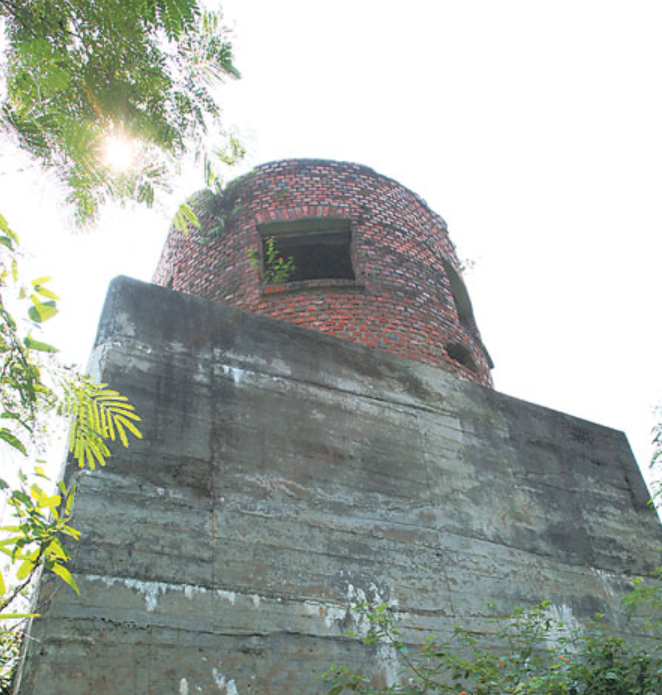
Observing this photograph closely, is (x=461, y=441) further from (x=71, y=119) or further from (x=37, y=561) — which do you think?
(x=37, y=561)

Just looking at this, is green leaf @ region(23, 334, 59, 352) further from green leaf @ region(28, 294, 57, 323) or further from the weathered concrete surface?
the weathered concrete surface

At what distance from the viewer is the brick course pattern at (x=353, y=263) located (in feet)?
23.7

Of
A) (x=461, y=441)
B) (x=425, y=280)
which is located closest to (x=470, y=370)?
(x=425, y=280)

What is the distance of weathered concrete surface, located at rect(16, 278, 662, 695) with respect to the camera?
379 cm

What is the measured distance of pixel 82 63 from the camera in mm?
4023

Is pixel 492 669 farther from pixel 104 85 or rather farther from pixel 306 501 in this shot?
pixel 104 85

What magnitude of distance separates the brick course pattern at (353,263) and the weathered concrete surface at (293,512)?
119 centimetres

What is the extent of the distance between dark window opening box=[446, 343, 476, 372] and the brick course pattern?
1 centimetres

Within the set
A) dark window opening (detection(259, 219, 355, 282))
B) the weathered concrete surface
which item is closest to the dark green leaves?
the weathered concrete surface

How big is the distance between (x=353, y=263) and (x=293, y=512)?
389cm

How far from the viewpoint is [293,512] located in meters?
4.68

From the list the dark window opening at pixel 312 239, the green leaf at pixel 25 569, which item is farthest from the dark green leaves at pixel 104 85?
the dark window opening at pixel 312 239

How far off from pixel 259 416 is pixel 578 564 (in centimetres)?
303

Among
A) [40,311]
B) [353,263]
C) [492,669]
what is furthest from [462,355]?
[40,311]
